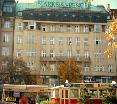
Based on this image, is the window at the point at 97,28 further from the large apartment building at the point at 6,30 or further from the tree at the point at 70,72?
the large apartment building at the point at 6,30

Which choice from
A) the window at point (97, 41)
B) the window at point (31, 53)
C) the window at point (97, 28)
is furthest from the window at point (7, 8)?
the window at point (97, 41)

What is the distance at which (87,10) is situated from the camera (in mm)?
63844

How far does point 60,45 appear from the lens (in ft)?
202

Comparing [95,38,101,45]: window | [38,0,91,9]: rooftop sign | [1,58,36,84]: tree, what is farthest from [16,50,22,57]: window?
[95,38,101,45]: window

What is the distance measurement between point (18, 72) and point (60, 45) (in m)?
8.79

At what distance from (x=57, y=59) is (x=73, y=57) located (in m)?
2.28

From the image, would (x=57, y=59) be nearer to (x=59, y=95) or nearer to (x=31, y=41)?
(x=31, y=41)

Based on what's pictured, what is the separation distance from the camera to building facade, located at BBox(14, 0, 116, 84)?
60406 mm

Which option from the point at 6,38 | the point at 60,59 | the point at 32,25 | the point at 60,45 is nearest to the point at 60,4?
the point at 32,25

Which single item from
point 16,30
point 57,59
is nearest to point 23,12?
point 16,30

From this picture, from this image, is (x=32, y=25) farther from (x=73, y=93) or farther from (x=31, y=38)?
(x=73, y=93)

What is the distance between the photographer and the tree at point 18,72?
55.6 m

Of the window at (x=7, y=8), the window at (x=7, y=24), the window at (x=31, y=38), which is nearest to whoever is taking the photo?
the window at (x=31, y=38)

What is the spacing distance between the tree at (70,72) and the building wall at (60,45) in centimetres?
335
